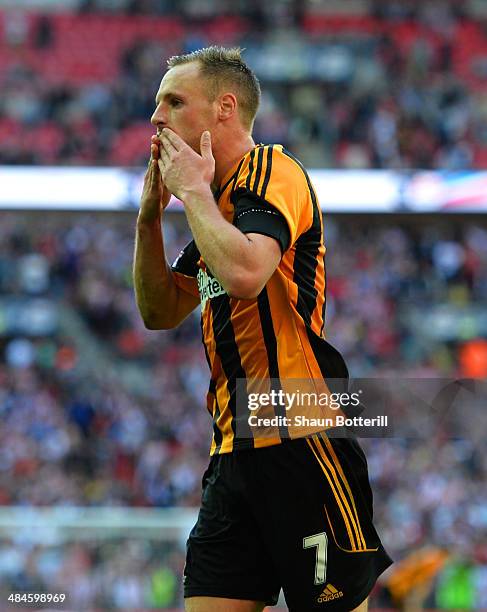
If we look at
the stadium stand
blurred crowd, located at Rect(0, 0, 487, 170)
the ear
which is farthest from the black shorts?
blurred crowd, located at Rect(0, 0, 487, 170)

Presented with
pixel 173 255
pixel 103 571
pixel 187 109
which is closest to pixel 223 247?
pixel 187 109

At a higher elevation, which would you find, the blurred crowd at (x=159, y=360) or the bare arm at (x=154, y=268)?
the blurred crowd at (x=159, y=360)

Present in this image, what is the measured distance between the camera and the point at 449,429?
483cm

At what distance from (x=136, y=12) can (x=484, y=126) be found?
6906 mm

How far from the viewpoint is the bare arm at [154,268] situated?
11.0 feet

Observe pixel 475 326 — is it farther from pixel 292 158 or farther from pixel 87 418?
pixel 292 158

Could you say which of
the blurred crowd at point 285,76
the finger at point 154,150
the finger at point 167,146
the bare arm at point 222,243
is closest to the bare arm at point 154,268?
the finger at point 154,150

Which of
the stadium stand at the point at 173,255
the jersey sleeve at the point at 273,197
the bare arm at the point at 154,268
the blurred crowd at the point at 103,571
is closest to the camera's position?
the jersey sleeve at the point at 273,197

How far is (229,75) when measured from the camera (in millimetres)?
3150

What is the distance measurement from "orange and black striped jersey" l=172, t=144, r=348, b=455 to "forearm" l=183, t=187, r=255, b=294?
111mm

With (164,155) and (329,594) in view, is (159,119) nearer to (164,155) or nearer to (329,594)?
(164,155)

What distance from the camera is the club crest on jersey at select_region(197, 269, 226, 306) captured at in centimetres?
309

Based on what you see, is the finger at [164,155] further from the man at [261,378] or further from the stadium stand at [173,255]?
the stadium stand at [173,255]

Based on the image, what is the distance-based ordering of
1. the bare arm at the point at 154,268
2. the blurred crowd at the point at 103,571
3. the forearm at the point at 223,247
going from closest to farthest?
the forearm at the point at 223,247 → the bare arm at the point at 154,268 → the blurred crowd at the point at 103,571
